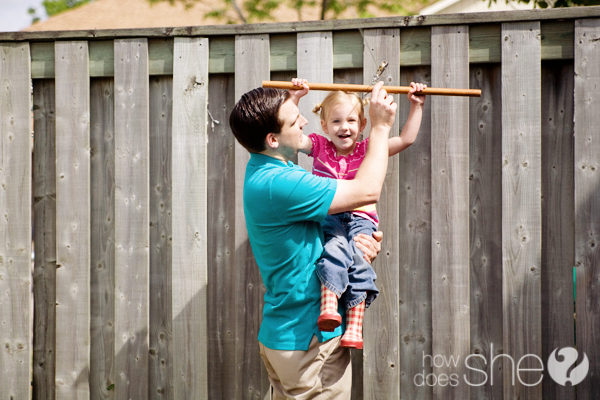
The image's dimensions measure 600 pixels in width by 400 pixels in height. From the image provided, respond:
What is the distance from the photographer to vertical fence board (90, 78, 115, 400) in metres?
3.12

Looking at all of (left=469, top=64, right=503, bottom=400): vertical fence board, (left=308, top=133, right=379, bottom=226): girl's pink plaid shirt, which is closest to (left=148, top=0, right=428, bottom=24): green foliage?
(left=469, top=64, right=503, bottom=400): vertical fence board

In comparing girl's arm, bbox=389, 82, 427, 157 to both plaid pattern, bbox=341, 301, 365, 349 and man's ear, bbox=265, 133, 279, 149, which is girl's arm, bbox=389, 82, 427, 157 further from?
plaid pattern, bbox=341, 301, 365, 349

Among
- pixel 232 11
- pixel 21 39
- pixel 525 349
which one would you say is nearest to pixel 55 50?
pixel 21 39

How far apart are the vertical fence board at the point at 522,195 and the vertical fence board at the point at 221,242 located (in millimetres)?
1509

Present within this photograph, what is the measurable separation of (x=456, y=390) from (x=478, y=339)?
0.30 metres

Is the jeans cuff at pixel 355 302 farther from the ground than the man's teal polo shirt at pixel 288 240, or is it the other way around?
the man's teal polo shirt at pixel 288 240

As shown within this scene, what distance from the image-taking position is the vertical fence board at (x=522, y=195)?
2691 millimetres

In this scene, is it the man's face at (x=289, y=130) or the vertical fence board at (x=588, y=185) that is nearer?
the man's face at (x=289, y=130)

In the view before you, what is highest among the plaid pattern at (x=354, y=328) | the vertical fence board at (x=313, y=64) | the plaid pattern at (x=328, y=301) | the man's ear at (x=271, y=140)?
the vertical fence board at (x=313, y=64)

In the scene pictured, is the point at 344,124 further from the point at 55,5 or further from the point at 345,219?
the point at 55,5

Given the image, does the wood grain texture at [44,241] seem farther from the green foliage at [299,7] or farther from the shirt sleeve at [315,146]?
the green foliage at [299,7]

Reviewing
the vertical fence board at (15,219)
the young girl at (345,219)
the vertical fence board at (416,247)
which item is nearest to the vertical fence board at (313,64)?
the young girl at (345,219)

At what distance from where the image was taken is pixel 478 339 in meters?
2.81

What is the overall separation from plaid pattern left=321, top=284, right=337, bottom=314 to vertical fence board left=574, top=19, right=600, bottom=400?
142 centimetres
